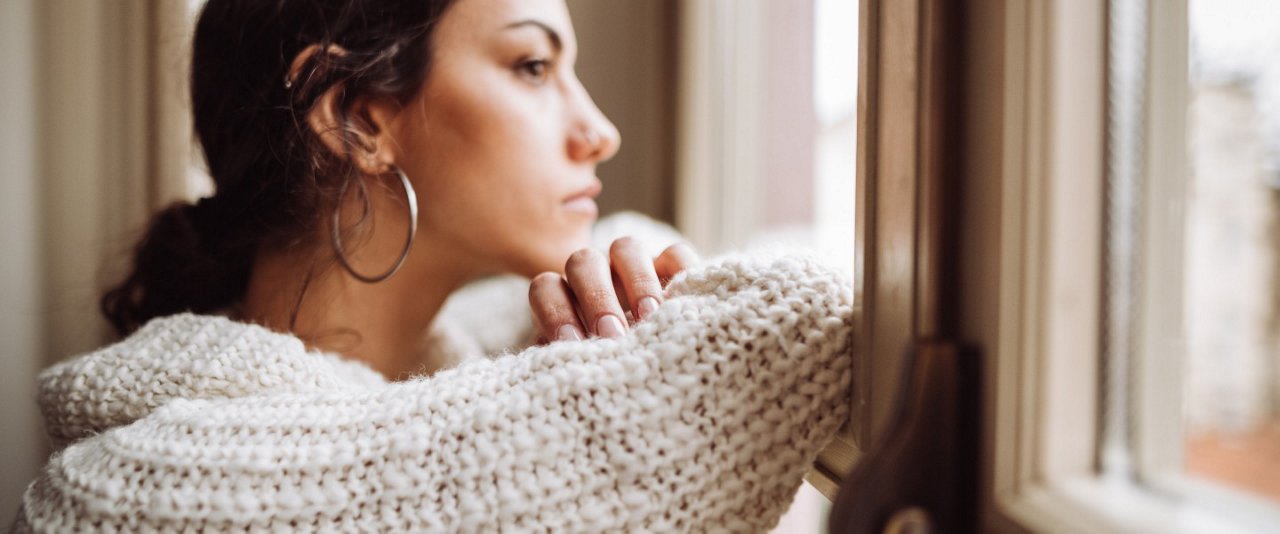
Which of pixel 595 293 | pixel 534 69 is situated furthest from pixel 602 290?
pixel 534 69

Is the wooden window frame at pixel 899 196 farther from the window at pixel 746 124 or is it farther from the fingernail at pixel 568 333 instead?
the window at pixel 746 124

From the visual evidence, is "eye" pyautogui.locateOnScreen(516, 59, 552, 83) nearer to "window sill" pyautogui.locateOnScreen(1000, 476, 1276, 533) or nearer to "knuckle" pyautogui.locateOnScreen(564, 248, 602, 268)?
"knuckle" pyautogui.locateOnScreen(564, 248, 602, 268)

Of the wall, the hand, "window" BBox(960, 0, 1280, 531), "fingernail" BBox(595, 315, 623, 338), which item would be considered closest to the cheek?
the hand

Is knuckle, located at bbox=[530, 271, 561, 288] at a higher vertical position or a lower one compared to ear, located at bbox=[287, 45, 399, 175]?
lower

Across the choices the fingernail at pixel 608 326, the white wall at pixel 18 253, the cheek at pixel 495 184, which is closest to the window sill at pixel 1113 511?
the fingernail at pixel 608 326

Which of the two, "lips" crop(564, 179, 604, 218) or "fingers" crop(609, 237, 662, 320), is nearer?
"fingers" crop(609, 237, 662, 320)

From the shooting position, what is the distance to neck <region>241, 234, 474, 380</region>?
2.55ft

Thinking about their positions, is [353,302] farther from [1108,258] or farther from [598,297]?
[1108,258]

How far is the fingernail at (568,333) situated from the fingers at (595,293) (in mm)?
12

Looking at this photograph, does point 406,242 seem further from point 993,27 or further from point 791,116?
point 791,116

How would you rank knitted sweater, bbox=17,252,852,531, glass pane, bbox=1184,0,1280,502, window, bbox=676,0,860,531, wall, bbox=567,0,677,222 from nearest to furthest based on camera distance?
glass pane, bbox=1184,0,1280,502 → knitted sweater, bbox=17,252,852,531 → wall, bbox=567,0,677,222 → window, bbox=676,0,860,531

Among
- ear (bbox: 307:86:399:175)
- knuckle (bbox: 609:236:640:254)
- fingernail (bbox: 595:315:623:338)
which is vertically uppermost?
ear (bbox: 307:86:399:175)

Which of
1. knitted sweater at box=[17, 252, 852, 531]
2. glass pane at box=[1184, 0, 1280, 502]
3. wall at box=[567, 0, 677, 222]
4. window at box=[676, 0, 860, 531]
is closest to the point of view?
glass pane at box=[1184, 0, 1280, 502]

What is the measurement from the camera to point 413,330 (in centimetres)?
89
